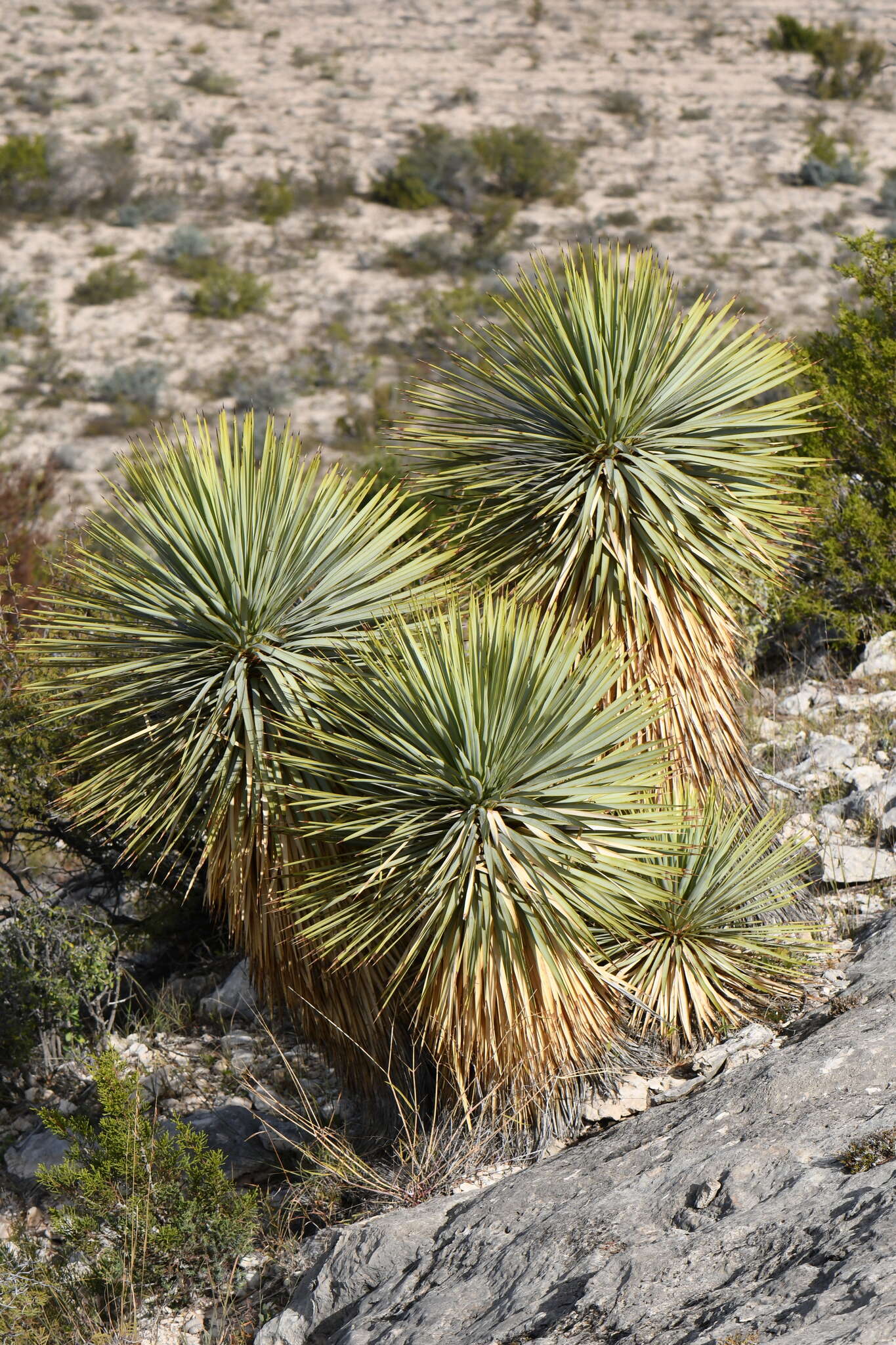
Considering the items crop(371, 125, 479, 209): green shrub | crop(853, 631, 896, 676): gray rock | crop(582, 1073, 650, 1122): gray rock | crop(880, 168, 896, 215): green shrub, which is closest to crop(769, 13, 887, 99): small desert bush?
crop(880, 168, 896, 215): green shrub

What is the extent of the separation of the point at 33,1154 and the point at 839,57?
3118 cm

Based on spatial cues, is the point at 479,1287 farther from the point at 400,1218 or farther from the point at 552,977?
the point at 552,977

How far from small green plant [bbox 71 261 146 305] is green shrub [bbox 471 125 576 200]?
28.1ft

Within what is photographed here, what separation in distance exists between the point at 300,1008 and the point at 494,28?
113ft

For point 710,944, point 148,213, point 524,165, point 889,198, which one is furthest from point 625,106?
point 710,944

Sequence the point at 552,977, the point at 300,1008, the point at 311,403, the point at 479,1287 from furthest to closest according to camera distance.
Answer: the point at 311,403
the point at 300,1008
the point at 552,977
the point at 479,1287

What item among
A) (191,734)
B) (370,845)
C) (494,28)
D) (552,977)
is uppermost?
(494,28)

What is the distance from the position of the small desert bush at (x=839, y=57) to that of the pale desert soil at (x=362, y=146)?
49cm

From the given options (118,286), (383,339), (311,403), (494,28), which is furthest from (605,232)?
(494,28)

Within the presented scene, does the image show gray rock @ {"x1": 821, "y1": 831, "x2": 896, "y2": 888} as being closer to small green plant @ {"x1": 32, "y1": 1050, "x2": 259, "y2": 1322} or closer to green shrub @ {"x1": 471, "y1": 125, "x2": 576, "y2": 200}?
small green plant @ {"x1": 32, "y1": 1050, "x2": 259, "y2": 1322}

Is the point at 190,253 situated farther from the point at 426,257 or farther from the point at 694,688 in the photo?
the point at 694,688

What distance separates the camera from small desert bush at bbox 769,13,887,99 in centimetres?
2809

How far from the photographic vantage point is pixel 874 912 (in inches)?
211

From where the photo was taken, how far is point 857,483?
854 centimetres
